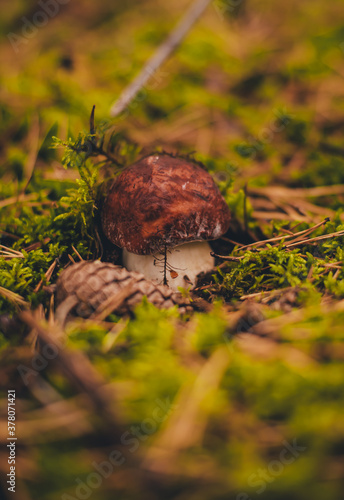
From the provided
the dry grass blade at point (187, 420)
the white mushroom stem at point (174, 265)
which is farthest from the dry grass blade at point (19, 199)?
the dry grass blade at point (187, 420)

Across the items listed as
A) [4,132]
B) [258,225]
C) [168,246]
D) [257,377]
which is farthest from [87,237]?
[4,132]

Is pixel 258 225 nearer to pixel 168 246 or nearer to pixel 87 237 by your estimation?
pixel 168 246

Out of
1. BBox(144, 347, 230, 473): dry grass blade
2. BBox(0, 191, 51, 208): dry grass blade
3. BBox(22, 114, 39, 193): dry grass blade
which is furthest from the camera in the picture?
BBox(22, 114, 39, 193): dry grass blade

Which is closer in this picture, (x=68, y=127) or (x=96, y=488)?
(x=96, y=488)

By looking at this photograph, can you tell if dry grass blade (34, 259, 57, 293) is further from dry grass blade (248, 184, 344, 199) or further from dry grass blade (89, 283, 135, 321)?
dry grass blade (248, 184, 344, 199)

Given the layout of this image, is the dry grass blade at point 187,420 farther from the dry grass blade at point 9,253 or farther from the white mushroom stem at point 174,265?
the dry grass blade at point 9,253

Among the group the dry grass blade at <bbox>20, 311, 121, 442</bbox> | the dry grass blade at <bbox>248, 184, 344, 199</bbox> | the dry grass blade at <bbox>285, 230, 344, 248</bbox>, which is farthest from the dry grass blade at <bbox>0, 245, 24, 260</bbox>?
the dry grass blade at <bbox>248, 184, 344, 199</bbox>

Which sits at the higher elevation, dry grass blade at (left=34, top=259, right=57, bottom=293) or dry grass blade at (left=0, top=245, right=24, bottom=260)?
dry grass blade at (left=0, top=245, right=24, bottom=260)
